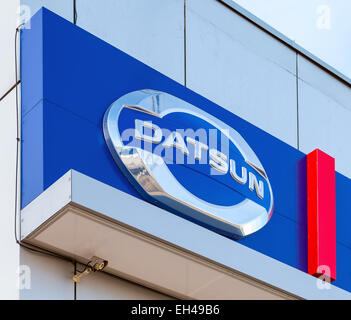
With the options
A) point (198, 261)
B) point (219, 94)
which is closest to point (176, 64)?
point (219, 94)

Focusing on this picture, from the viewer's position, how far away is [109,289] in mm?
8477

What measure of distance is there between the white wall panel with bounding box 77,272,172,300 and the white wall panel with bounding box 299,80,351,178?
3.52 meters

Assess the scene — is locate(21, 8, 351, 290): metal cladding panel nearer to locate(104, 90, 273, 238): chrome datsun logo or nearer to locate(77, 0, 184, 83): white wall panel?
locate(104, 90, 273, 238): chrome datsun logo

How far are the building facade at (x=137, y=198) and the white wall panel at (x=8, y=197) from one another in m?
0.01

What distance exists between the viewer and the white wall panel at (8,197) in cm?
796

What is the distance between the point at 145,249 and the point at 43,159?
104 cm

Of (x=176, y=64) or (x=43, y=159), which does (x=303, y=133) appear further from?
(x=43, y=159)

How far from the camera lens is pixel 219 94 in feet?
35.1

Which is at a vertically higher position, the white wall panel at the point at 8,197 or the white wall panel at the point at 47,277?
the white wall panel at the point at 8,197

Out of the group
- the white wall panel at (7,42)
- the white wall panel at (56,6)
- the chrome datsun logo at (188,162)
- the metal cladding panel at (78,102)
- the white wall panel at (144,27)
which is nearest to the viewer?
the metal cladding panel at (78,102)

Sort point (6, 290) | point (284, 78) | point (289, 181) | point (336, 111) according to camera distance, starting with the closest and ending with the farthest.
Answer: point (6, 290), point (289, 181), point (284, 78), point (336, 111)

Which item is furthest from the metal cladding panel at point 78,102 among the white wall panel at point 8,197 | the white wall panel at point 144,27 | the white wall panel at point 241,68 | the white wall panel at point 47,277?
the white wall panel at point 241,68

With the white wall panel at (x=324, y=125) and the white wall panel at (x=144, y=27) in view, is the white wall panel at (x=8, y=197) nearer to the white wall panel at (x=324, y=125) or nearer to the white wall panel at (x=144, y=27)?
the white wall panel at (x=144, y=27)

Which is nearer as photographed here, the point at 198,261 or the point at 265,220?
the point at 198,261
